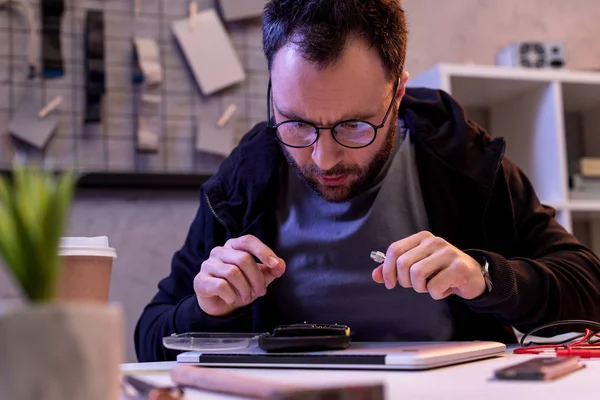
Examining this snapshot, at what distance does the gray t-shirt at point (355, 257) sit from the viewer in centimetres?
137

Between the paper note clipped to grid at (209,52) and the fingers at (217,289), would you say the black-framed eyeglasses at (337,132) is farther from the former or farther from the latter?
the paper note clipped to grid at (209,52)

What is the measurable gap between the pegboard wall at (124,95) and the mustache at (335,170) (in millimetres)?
790

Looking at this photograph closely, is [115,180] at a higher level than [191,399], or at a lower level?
higher

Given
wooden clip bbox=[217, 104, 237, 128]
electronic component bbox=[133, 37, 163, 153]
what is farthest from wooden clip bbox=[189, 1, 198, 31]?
wooden clip bbox=[217, 104, 237, 128]

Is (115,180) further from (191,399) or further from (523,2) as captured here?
(523,2)

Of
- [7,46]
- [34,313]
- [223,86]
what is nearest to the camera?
[34,313]

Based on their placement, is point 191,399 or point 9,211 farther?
point 191,399

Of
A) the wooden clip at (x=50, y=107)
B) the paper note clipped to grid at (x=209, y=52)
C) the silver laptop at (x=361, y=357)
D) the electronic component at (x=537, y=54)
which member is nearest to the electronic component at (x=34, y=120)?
the wooden clip at (x=50, y=107)

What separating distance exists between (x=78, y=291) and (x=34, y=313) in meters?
0.59

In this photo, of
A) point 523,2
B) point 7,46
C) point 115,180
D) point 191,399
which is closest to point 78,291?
point 191,399

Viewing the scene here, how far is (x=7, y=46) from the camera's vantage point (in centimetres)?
193

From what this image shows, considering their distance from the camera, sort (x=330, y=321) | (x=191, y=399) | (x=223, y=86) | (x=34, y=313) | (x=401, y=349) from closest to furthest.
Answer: (x=34, y=313)
(x=191, y=399)
(x=401, y=349)
(x=330, y=321)
(x=223, y=86)

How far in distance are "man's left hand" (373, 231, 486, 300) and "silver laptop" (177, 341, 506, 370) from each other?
0.08 m

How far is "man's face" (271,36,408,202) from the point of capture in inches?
47.9
